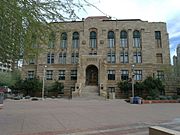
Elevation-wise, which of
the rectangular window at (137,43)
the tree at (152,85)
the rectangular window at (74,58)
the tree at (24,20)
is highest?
the rectangular window at (137,43)

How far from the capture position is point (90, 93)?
4297 cm

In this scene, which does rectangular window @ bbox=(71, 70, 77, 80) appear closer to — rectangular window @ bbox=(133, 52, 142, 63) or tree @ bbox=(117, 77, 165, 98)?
tree @ bbox=(117, 77, 165, 98)

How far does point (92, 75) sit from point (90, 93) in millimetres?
8561

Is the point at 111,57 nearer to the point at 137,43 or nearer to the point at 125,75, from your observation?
the point at 125,75

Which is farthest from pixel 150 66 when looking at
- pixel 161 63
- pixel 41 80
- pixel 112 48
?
pixel 41 80

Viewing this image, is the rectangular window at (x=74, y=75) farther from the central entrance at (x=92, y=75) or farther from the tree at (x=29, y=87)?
the tree at (x=29, y=87)

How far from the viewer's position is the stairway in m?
40.7

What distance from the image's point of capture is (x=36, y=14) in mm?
4746

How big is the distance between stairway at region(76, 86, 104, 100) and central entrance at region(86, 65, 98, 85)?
4050 millimetres

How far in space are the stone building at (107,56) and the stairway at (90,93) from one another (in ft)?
7.44

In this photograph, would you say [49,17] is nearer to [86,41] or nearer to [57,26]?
[57,26]

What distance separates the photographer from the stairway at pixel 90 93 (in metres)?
40.7

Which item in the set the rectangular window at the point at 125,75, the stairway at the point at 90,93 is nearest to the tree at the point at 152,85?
the rectangular window at the point at 125,75

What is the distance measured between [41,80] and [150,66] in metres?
26.1
